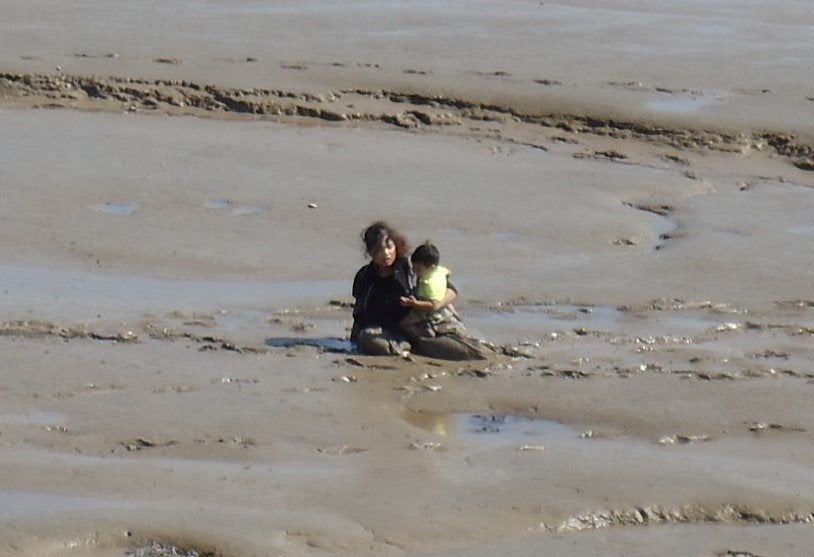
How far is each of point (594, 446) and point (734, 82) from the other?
8.79 m

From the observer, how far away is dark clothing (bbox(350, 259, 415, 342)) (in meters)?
8.62

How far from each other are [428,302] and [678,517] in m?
2.63

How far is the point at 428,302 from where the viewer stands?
8586 mm

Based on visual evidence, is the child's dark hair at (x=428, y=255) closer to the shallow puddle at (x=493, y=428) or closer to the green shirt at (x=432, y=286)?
the green shirt at (x=432, y=286)

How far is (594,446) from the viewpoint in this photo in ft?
23.2

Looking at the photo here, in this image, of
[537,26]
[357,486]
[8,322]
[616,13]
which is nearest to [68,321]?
[8,322]

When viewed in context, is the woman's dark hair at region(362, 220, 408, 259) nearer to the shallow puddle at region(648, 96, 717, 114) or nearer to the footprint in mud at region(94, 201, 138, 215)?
the footprint in mud at region(94, 201, 138, 215)

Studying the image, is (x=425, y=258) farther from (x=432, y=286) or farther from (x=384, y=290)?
(x=384, y=290)

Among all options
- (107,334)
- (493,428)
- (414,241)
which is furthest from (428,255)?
(414,241)

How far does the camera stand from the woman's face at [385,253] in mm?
8539

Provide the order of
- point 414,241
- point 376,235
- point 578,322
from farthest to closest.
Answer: point 414,241 < point 578,322 < point 376,235

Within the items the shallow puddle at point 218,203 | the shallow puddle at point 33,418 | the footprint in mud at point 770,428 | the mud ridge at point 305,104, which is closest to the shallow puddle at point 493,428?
the footprint in mud at point 770,428

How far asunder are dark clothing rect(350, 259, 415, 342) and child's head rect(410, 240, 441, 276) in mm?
65

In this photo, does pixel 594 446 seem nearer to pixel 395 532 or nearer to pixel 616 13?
pixel 395 532
